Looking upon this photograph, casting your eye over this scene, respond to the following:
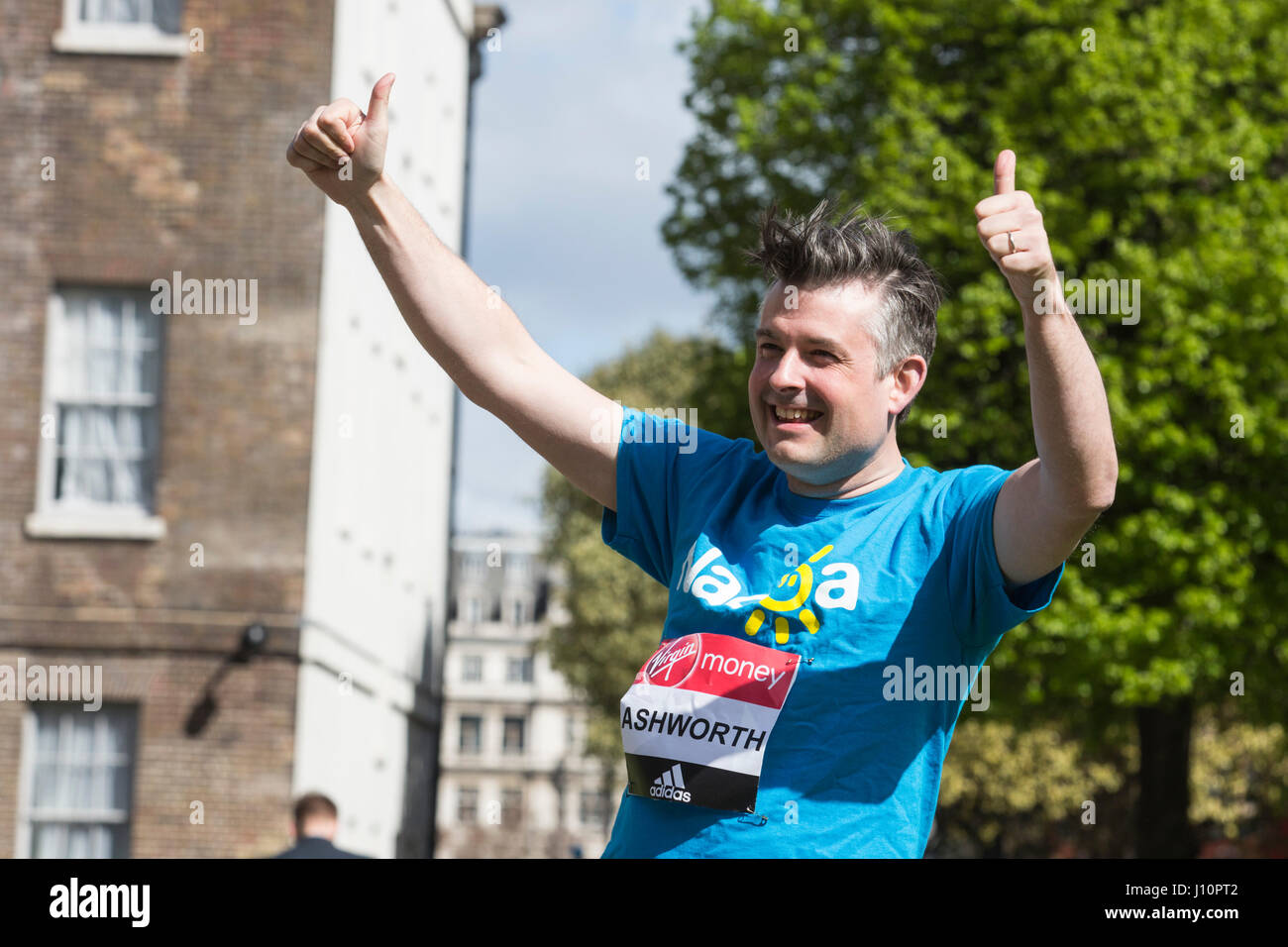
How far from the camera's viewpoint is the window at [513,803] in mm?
101412

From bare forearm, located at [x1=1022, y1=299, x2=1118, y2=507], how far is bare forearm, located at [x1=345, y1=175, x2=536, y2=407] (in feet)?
3.27

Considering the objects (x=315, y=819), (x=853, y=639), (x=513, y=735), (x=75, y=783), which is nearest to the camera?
(x=853, y=639)

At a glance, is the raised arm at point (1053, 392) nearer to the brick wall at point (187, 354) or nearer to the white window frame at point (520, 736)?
the brick wall at point (187, 354)

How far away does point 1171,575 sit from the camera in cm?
1525

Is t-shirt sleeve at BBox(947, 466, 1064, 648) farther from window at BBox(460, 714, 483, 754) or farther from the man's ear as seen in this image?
window at BBox(460, 714, 483, 754)

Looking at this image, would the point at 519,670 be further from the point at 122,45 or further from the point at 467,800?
the point at 122,45

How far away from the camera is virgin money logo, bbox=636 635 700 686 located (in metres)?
2.71

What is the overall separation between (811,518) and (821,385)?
0.23 m

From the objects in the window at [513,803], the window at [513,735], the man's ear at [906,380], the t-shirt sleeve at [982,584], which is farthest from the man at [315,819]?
the window at [513,735]

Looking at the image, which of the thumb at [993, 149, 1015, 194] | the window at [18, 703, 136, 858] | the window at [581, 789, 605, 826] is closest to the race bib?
the thumb at [993, 149, 1015, 194]

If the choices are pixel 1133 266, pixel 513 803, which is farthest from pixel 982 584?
pixel 513 803

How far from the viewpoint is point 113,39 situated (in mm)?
15906

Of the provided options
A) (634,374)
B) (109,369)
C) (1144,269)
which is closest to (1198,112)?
(1144,269)
